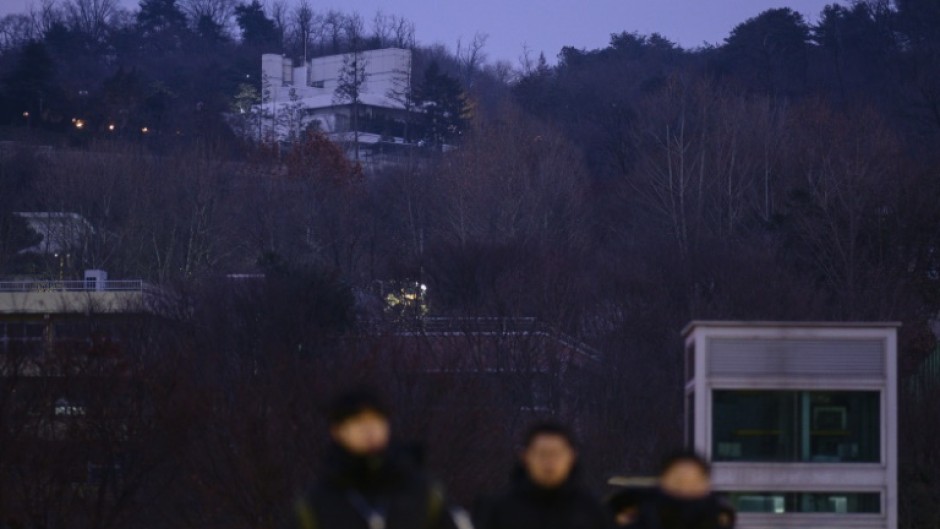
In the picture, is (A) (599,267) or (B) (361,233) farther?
(B) (361,233)

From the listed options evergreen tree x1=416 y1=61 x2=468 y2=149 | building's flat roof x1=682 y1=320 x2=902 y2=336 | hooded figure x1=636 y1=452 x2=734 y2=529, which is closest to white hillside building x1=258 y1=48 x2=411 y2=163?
evergreen tree x1=416 y1=61 x2=468 y2=149

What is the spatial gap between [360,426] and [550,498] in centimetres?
89

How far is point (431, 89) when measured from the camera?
349 feet

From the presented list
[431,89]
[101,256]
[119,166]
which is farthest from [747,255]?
[431,89]

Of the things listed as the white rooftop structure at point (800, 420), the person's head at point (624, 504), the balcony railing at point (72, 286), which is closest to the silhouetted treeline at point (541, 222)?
the balcony railing at point (72, 286)

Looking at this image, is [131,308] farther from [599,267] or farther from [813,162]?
[813,162]

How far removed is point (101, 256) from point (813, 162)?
29.9m

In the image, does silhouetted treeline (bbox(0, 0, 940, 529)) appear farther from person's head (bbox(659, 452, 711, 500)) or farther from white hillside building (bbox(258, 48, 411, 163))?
person's head (bbox(659, 452, 711, 500))

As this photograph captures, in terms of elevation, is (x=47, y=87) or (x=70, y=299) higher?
(x=47, y=87)

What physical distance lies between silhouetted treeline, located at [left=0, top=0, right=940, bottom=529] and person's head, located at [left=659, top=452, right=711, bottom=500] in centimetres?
2098

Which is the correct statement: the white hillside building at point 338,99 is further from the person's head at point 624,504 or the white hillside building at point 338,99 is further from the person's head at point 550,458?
the person's head at point 550,458

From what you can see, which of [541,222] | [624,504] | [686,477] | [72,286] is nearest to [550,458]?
[686,477]

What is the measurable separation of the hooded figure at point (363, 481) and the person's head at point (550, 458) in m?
0.52

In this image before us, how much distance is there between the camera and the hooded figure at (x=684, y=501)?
7133mm
